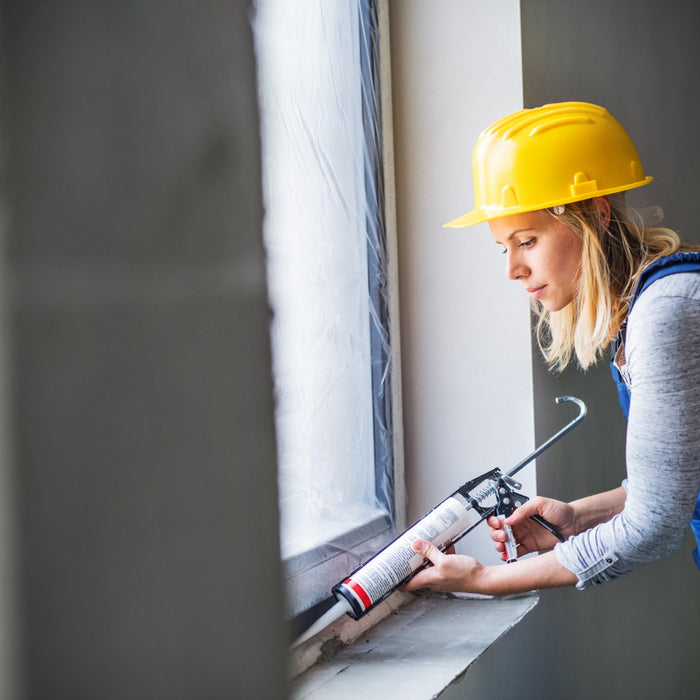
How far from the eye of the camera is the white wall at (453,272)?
1.39m

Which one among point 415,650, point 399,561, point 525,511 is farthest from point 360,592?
point 525,511

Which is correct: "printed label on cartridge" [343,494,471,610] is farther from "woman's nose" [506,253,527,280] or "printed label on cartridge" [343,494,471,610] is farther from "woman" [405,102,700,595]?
"woman's nose" [506,253,527,280]

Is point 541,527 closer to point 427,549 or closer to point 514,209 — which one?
point 427,549

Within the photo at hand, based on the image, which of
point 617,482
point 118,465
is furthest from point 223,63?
point 617,482

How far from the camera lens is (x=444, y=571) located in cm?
102

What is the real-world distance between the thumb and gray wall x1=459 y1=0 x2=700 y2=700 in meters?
0.24

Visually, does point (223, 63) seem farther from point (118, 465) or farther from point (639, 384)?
point (639, 384)

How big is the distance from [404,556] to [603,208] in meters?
0.61

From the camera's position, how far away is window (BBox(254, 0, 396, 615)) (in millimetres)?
1102

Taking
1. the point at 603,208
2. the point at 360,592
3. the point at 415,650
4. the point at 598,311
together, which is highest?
the point at 603,208

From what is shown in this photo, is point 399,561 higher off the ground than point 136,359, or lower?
lower

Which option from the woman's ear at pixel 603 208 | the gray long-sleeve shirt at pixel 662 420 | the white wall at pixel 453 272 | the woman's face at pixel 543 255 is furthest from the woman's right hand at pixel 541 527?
the woman's ear at pixel 603 208

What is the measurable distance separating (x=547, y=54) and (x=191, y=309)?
127 cm

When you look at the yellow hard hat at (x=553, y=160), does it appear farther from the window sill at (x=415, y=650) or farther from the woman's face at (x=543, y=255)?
the window sill at (x=415, y=650)
